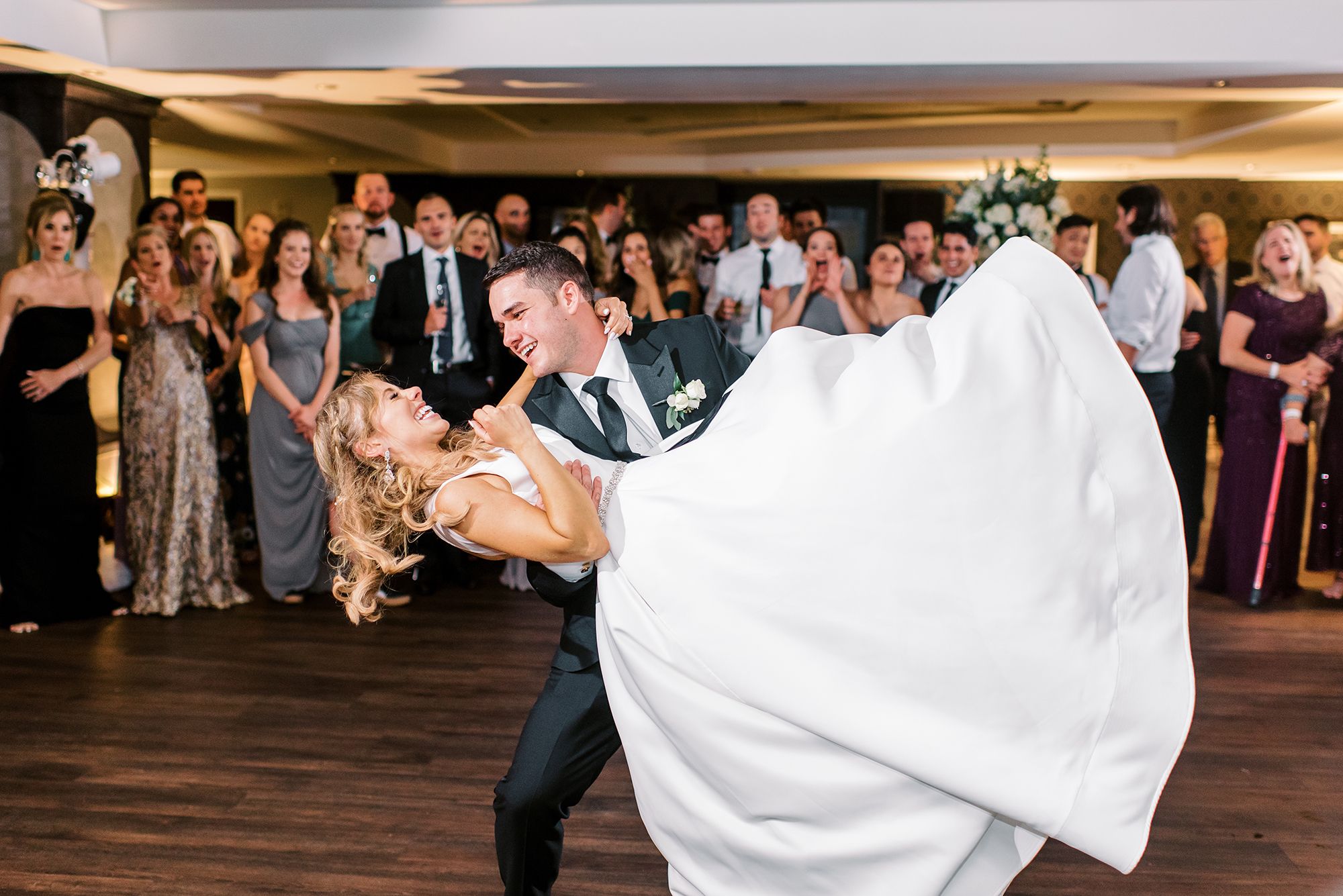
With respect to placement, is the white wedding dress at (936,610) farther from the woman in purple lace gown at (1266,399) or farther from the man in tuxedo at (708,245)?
the man in tuxedo at (708,245)

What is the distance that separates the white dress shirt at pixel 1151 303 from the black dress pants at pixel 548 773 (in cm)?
431

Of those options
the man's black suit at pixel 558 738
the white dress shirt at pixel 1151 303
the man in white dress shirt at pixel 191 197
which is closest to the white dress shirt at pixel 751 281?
the white dress shirt at pixel 1151 303

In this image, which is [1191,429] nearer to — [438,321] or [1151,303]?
[1151,303]

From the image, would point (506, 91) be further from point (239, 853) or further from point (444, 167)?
point (444, 167)

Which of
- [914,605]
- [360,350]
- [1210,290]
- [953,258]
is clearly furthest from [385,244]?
[914,605]

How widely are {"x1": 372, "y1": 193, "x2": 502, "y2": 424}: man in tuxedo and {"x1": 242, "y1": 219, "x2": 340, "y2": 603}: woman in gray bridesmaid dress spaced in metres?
0.29

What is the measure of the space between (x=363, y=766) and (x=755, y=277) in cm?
378

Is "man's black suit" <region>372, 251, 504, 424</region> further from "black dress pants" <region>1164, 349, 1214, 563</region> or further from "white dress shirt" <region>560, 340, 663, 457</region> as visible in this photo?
"black dress pants" <region>1164, 349, 1214, 563</region>

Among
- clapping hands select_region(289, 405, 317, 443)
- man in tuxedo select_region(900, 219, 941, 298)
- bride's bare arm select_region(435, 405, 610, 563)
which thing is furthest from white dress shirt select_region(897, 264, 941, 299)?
bride's bare arm select_region(435, 405, 610, 563)

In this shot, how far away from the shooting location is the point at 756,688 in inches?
75.0

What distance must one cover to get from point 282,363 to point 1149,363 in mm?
4213

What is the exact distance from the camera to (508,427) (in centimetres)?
203

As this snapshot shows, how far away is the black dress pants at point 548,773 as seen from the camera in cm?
227

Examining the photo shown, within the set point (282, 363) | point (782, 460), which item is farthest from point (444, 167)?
point (782, 460)
